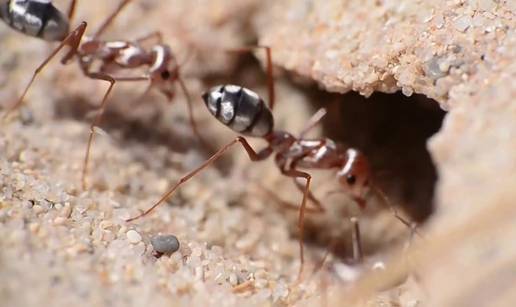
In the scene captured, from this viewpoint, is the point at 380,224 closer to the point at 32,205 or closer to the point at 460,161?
the point at 460,161

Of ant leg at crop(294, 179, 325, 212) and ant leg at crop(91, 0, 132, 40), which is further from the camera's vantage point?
ant leg at crop(91, 0, 132, 40)

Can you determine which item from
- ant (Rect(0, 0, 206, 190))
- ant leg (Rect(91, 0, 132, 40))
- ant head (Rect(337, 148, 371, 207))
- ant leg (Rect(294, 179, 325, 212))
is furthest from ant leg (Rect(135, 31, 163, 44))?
ant head (Rect(337, 148, 371, 207))

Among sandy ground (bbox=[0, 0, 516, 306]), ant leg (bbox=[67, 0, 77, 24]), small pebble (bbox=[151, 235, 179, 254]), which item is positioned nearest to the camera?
sandy ground (bbox=[0, 0, 516, 306])

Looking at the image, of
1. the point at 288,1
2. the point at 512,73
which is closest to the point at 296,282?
the point at 512,73

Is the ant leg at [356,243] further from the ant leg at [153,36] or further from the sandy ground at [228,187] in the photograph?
the ant leg at [153,36]

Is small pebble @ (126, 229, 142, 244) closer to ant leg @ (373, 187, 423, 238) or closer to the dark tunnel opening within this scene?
ant leg @ (373, 187, 423, 238)

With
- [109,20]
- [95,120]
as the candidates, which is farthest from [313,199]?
[109,20]

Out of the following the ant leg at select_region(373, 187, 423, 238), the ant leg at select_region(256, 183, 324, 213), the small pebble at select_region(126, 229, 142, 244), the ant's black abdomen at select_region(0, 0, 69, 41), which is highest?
the ant's black abdomen at select_region(0, 0, 69, 41)

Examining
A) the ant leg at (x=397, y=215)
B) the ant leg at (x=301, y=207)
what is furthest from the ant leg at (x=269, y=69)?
the ant leg at (x=397, y=215)
